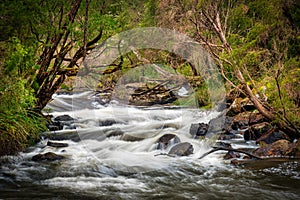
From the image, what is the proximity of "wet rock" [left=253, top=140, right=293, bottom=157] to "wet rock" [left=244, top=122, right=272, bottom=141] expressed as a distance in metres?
1.14

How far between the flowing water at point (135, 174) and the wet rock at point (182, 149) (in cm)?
14

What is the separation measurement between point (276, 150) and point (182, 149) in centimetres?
185

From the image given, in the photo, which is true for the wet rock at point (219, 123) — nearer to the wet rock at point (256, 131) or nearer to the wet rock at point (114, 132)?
the wet rock at point (256, 131)

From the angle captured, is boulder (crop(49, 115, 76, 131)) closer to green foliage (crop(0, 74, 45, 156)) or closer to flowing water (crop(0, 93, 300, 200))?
flowing water (crop(0, 93, 300, 200))

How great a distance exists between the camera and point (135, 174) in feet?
18.8

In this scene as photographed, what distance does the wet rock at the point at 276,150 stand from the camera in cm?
640

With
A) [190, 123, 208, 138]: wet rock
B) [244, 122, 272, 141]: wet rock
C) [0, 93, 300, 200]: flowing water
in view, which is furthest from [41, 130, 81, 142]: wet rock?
[244, 122, 272, 141]: wet rock

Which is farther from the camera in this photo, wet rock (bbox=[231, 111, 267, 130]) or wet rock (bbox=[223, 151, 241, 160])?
wet rock (bbox=[231, 111, 267, 130])

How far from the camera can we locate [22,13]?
13.9 ft

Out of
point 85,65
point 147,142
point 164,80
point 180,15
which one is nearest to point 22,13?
point 85,65

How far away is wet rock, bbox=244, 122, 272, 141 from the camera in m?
7.86

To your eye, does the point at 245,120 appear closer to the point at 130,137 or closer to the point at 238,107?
the point at 238,107

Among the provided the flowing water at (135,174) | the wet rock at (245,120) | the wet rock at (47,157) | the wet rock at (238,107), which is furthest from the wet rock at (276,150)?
the wet rock at (47,157)

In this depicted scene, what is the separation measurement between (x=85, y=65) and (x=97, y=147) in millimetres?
1965
